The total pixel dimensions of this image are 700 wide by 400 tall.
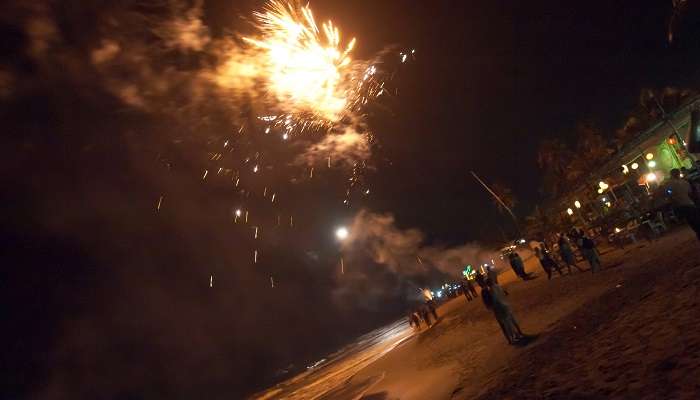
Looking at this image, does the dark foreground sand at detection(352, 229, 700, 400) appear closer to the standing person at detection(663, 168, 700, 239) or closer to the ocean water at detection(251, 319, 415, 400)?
the standing person at detection(663, 168, 700, 239)

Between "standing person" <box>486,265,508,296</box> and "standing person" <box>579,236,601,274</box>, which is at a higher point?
"standing person" <box>486,265,508,296</box>

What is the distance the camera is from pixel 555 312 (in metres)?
11.9

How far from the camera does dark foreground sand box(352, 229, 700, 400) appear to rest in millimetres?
5203

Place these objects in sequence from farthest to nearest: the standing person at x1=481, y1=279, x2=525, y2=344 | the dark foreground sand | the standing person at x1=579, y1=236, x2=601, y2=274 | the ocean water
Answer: the ocean water → the standing person at x1=579, y1=236, x2=601, y2=274 → the standing person at x1=481, y1=279, x2=525, y2=344 → the dark foreground sand

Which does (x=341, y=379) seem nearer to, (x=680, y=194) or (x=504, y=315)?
(x=504, y=315)

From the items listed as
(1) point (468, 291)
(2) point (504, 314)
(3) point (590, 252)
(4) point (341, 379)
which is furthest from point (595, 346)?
(1) point (468, 291)

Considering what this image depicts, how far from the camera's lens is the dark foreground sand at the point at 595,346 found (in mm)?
5203

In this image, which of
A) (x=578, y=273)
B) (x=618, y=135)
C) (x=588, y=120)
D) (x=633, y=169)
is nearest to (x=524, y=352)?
(x=578, y=273)

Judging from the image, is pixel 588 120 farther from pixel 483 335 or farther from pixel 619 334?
pixel 619 334

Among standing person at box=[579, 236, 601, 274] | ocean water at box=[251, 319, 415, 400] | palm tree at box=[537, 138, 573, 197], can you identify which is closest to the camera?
standing person at box=[579, 236, 601, 274]

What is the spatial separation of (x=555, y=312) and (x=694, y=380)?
314 inches

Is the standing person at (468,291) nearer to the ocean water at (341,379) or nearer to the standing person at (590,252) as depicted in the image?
the ocean water at (341,379)

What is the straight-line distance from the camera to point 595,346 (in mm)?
6992

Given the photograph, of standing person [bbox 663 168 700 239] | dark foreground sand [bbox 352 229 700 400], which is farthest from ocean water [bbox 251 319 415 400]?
standing person [bbox 663 168 700 239]
